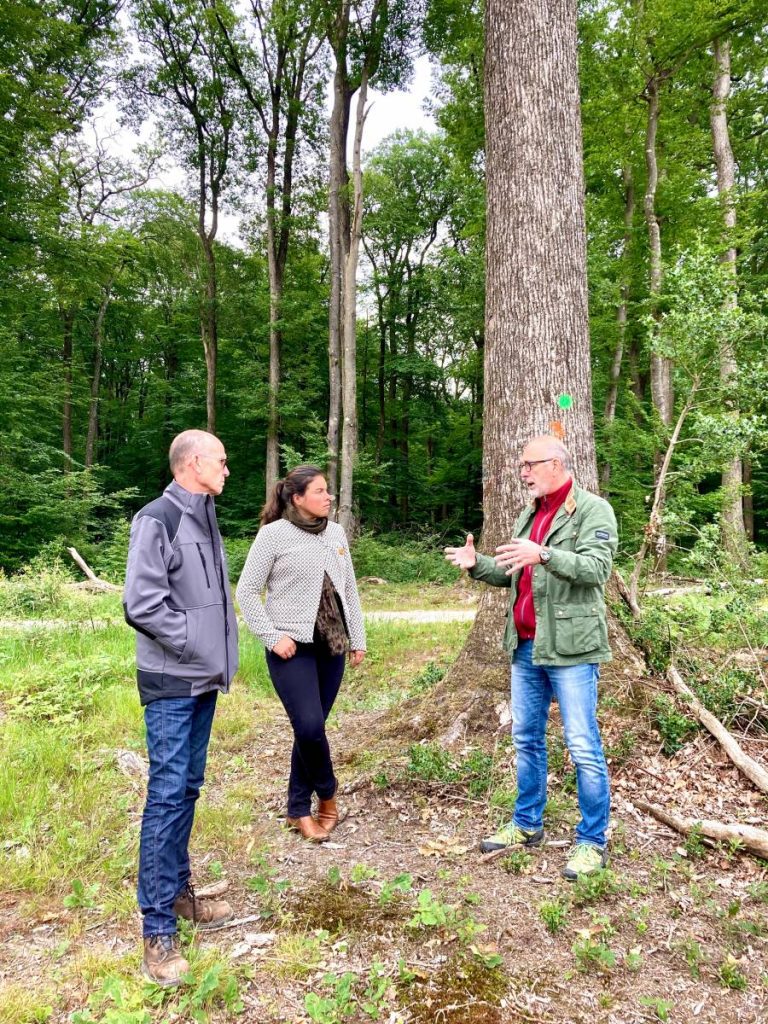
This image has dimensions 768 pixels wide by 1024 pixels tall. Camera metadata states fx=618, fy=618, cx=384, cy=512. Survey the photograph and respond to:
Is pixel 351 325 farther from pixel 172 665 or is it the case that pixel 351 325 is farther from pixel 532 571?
pixel 172 665

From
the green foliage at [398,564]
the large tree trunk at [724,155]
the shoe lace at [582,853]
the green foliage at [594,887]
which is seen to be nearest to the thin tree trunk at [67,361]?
the green foliage at [398,564]

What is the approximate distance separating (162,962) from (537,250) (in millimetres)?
4556

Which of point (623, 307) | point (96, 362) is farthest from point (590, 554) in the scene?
point (96, 362)

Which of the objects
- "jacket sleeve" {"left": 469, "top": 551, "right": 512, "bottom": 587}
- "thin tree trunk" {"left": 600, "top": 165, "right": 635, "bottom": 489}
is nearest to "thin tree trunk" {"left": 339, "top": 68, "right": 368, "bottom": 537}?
"thin tree trunk" {"left": 600, "top": 165, "right": 635, "bottom": 489}

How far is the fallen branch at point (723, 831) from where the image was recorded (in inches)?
121

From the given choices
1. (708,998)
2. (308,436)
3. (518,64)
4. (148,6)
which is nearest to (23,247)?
(308,436)

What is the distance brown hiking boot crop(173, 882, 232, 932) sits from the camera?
267cm

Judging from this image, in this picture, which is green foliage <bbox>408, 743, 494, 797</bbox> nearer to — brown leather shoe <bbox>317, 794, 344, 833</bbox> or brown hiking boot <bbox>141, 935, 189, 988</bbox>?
brown leather shoe <bbox>317, 794, 344, 833</bbox>

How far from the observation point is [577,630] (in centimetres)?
289

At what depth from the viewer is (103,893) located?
293cm

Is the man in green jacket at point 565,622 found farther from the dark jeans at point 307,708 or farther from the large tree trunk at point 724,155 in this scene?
the large tree trunk at point 724,155

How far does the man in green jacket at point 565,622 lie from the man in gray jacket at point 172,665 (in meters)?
1.27

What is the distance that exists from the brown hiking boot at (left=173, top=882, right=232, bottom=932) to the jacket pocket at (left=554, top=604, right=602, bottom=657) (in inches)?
75.2

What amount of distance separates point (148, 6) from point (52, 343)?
10494mm
